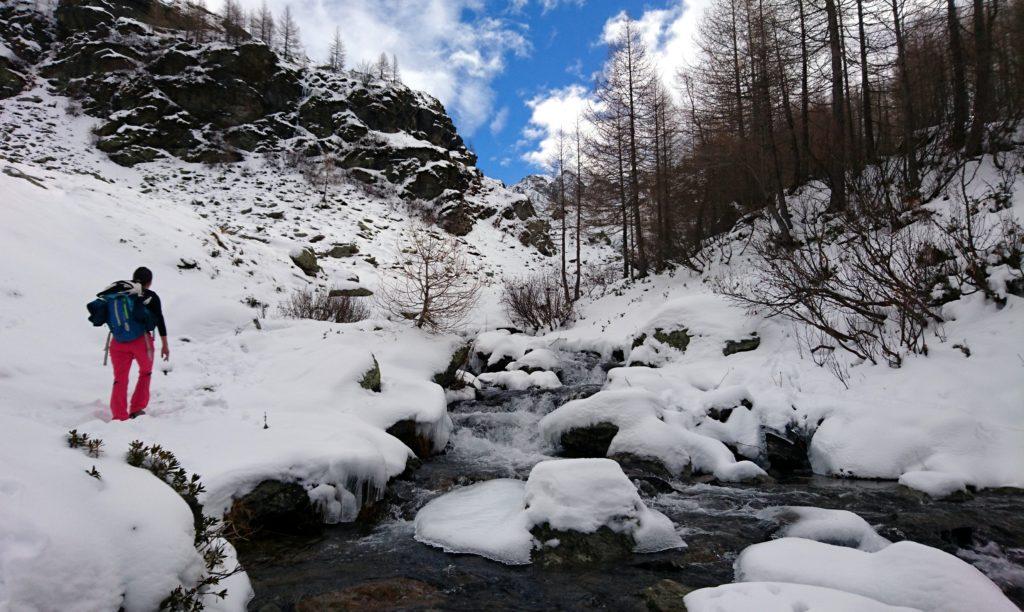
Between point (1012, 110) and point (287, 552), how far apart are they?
1512 centimetres

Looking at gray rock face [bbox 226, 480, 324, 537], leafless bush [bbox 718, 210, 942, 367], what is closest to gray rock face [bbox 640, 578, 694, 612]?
gray rock face [bbox 226, 480, 324, 537]

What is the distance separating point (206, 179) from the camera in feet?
97.1

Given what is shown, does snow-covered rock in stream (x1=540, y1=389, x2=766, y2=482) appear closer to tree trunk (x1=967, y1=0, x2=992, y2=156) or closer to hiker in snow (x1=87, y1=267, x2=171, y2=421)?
hiker in snow (x1=87, y1=267, x2=171, y2=421)

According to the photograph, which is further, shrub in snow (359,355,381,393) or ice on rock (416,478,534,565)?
shrub in snow (359,355,381,393)

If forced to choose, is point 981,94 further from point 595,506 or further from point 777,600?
point 777,600

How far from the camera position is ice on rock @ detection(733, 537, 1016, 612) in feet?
9.12

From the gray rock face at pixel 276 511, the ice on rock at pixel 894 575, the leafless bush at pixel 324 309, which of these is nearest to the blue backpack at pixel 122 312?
the gray rock face at pixel 276 511

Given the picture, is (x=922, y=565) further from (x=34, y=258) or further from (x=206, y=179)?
A: (x=206, y=179)

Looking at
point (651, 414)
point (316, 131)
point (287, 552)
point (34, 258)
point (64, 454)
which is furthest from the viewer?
point (316, 131)

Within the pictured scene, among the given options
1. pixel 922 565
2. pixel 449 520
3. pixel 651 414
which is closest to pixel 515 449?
pixel 651 414

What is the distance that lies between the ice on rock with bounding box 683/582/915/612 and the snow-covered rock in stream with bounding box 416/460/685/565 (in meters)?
1.14

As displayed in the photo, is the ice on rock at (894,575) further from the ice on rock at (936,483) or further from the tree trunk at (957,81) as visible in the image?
the tree trunk at (957,81)

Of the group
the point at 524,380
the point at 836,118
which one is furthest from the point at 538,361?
the point at 836,118

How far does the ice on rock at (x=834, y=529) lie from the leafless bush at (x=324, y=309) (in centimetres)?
1157
